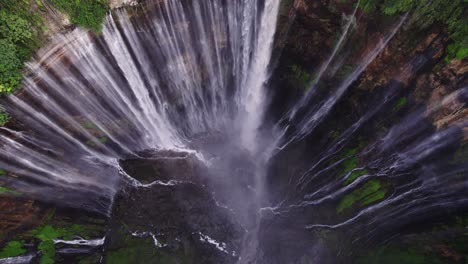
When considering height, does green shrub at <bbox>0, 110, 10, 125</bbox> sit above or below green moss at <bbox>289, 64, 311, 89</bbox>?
below

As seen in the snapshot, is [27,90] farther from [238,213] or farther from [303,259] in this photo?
[303,259]

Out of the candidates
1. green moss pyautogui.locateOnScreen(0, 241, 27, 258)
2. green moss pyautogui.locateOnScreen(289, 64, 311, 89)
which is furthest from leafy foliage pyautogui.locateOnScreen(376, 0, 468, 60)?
green moss pyautogui.locateOnScreen(0, 241, 27, 258)

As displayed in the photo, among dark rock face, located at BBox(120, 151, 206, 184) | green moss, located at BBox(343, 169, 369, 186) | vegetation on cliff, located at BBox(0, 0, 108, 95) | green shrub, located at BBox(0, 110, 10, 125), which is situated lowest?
green moss, located at BBox(343, 169, 369, 186)

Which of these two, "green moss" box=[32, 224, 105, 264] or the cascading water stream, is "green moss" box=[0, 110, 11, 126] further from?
"green moss" box=[32, 224, 105, 264]

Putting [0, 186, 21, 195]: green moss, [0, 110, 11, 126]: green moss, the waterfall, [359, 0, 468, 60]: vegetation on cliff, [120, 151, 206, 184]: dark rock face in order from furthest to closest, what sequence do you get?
[120, 151, 206, 184]: dark rock face, [0, 186, 21, 195]: green moss, the waterfall, [0, 110, 11, 126]: green moss, [359, 0, 468, 60]: vegetation on cliff

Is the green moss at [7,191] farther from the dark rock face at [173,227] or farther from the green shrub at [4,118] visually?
the dark rock face at [173,227]

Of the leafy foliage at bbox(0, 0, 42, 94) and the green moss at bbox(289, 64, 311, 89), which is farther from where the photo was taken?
the green moss at bbox(289, 64, 311, 89)

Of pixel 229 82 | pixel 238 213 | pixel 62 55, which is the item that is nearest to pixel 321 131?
pixel 229 82

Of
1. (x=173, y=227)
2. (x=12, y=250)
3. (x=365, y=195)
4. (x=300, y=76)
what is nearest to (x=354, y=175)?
(x=365, y=195)
